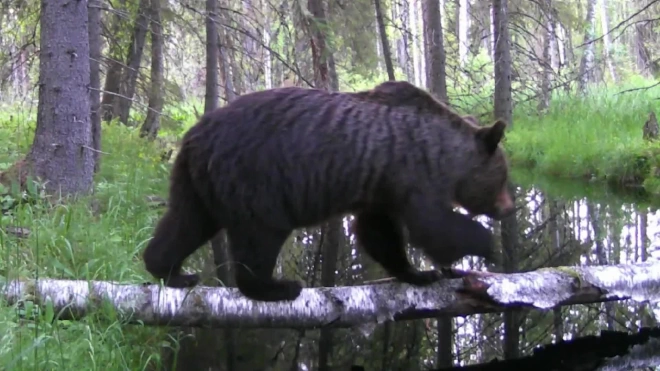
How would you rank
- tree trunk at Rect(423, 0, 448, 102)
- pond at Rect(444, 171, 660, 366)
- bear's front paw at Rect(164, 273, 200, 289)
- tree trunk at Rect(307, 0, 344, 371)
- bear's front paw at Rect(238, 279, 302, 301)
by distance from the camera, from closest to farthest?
bear's front paw at Rect(238, 279, 302, 301) < bear's front paw at Rect(164, 273, 200, 289) < tree trunk at Rect(307, 0, 344, 371) < pond at Rect(444, 171, 660, 366) < tree trunk at Rect(423, 0, 448, 102)

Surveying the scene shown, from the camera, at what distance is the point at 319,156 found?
4145mm

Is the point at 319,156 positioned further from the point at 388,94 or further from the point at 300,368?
the point at 300,368

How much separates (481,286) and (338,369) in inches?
42.5

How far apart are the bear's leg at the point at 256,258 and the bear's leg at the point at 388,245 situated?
31.1 inches

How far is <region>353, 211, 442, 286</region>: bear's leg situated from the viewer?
471 centimetres

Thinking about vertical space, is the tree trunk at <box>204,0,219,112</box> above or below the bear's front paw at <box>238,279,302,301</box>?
above

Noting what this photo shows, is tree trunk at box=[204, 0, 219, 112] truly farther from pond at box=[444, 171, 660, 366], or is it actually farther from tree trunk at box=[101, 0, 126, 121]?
pond at box=[444, 171, 660, 366]

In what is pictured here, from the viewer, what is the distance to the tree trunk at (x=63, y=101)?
7.02 m

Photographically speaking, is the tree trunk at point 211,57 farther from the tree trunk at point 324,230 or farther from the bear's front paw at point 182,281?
the bear's front paw at point 182,281

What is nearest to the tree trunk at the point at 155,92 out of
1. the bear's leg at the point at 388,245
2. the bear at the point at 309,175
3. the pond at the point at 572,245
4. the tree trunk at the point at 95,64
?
the tree trunk at the point at 95,64

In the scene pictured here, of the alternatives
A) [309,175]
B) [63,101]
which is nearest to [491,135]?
[309,175]

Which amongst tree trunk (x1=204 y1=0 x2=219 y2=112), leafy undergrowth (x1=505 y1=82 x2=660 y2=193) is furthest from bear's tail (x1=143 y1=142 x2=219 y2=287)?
leafy undergrowth (x1=505 y1=82 x2=660 y2=193)

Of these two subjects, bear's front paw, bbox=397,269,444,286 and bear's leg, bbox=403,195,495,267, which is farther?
bear's front paw, bbox=397,269,444,286

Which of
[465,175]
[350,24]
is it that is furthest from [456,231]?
[350,24]
